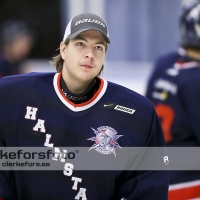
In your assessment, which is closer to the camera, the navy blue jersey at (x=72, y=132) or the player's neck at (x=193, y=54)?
the navy blue jersey at (x=72, y=132)

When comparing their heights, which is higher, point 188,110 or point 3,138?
point 188,110

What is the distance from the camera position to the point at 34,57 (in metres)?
10.4

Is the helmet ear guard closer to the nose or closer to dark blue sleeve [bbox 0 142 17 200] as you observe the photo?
the nose

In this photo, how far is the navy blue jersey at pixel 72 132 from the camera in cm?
355

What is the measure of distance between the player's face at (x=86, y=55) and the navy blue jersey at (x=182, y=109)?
4.52 ft

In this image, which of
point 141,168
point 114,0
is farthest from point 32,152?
point 114,0

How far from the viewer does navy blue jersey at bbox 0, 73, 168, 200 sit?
3.55 m

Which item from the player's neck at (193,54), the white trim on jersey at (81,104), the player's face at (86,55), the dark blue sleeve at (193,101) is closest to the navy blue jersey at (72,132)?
the white trim on jersey at (81,104)

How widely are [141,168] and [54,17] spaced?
6640mm

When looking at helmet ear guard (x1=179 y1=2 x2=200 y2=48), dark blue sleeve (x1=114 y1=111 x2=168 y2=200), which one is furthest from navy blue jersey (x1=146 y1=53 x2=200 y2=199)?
dark blue sleeve (x1=114 y1=111 x2=168 y2=200)

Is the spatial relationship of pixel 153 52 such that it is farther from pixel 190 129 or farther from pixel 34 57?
pixel 190 129

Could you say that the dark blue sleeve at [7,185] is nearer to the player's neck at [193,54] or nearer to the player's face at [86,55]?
the player's face at [86,55]

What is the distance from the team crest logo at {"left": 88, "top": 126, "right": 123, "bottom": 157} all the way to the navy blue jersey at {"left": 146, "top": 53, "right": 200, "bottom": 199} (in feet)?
4.19

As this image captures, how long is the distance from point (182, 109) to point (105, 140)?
140 centimetres
